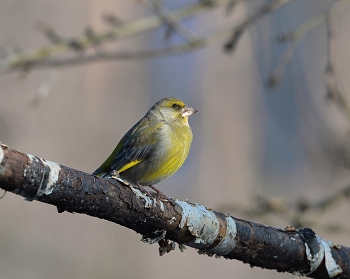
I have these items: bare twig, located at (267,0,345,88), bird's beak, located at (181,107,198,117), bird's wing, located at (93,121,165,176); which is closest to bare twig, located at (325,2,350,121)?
bare twig, located at (267,0,345,88)

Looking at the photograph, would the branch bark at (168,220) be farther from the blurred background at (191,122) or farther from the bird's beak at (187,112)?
the bird's beak at (187,112)

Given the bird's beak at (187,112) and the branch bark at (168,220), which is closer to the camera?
the branch bark at (168,220)

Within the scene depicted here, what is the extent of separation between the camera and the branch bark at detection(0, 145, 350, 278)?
2.93 metres

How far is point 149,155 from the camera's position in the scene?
553 cm

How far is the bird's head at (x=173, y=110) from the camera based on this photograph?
623cm

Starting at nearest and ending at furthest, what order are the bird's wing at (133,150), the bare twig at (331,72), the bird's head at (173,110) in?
the bird's wing at (133,150) → the bare twig at (331,72) → the bird's head at (173,110)

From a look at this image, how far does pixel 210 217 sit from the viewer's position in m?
3.93

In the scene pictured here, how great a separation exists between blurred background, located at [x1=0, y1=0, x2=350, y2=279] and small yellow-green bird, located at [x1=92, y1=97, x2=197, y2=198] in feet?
3.56

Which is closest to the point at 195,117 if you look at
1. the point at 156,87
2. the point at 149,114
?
the point at 156,87

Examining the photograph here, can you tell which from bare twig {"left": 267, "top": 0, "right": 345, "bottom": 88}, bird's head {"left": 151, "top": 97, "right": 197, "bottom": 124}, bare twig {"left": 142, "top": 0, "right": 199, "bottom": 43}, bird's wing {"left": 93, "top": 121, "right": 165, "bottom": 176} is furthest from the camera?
bird's head {"left": 151, "top": 97, "right": 197, "bottom": 124}

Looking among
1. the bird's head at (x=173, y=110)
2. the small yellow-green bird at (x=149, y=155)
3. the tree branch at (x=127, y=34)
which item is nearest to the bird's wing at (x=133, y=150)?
the small yellow-green bird at (x=149, y=155)

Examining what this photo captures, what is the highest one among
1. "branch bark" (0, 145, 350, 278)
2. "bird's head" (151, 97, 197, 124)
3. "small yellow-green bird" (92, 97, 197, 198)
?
"bird's head" (151, 97, 197, 124)

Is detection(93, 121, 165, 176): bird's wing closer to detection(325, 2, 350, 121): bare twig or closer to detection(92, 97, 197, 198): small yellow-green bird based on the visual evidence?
detection(92, 97, 197, 198): small yellow-green bird

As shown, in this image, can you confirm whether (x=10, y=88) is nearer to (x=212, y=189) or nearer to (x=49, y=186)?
(x=212, y=189)
